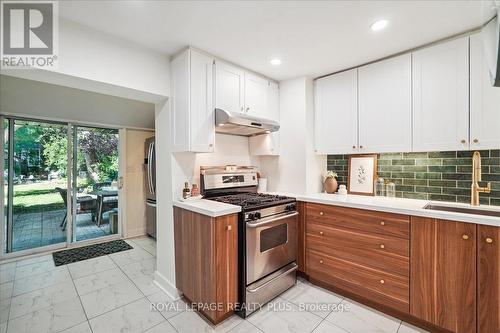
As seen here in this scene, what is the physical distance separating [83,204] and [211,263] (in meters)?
3.32

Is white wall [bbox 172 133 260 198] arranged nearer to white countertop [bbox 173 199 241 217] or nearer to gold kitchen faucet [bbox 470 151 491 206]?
white countertop [bbox 173 199 241 217]

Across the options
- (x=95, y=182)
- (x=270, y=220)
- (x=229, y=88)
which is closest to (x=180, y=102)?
(x=229, y=88)

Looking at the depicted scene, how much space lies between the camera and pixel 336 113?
2.70 meters

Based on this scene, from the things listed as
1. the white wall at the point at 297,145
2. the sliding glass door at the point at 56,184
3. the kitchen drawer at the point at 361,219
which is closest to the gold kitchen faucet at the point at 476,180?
the kitchen drawer at the point at 361,219

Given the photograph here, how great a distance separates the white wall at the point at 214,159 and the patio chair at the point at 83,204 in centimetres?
266

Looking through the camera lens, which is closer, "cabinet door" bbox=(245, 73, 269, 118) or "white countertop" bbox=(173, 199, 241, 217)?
"white countertop" bbox=(173, 199, 241, 217)

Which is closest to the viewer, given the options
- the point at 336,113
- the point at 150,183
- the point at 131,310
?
the point at 131,310

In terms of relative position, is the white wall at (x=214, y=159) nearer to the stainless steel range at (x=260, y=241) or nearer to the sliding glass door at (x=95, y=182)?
the stainless steel range at (x=260, y=241)

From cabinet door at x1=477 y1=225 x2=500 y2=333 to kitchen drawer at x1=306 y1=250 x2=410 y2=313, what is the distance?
43 centimetres

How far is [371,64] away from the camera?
2418mm

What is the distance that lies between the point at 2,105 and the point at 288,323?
435 cm

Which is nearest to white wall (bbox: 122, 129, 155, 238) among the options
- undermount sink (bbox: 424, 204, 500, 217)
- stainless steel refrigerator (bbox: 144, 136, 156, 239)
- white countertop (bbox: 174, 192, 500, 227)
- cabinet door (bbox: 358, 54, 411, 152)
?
stainless steel refrigerator (bbox: 144, 136, 156, 239)

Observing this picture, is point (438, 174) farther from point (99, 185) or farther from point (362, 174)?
point (99, 185)

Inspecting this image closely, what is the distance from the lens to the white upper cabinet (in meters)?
2.11
